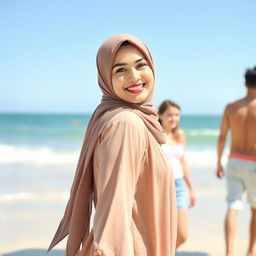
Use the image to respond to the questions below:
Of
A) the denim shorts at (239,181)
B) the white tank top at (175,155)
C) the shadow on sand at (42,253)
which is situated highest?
the white tank top at (175,155)

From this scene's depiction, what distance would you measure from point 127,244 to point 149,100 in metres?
0.69

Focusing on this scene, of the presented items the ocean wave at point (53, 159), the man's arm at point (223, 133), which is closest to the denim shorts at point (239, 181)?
the man's arm at point (223, 133)

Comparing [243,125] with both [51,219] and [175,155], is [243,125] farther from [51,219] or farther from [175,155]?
[51,219]

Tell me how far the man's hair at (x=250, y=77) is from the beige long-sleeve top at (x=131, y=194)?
2.77 meters

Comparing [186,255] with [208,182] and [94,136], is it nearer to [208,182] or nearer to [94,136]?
[94,136]

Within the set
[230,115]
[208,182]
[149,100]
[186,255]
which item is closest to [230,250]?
[186,255]

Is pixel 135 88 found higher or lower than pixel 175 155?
higher

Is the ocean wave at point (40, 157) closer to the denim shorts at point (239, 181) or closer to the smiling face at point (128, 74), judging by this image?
the denim shorts at point (239, 181)

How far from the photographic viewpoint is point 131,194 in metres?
1.85

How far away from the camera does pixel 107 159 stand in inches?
71.9

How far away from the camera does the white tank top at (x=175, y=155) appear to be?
4.28 metres

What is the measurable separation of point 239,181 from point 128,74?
2.81m

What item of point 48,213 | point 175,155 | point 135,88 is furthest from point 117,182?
point 48,213

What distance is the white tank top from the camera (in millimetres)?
4281
